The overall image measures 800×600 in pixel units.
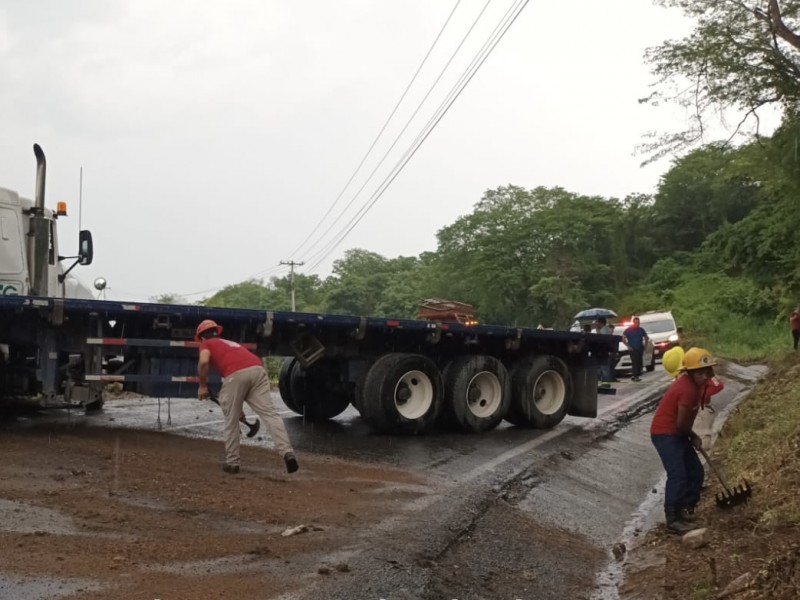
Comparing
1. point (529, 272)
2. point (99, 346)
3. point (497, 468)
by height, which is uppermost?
point (529, 272)

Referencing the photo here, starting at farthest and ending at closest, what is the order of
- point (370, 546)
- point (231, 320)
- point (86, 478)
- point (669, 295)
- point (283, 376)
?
1. point (669, 295)
2. point (283, 376)
3. point (231, 320)
4. point (86, 478)
5. point (370, 546)

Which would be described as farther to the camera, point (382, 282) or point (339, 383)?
point (382, 282)

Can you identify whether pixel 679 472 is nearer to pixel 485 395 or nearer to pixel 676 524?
pixel 676 524

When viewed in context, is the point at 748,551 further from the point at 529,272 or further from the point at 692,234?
the point at 692,234

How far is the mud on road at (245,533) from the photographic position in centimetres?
462

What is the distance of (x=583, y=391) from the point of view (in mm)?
13648

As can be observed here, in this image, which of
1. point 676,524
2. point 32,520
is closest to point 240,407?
point 32,520

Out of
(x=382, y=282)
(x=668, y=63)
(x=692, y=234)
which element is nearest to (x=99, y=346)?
(x=668, y=63)

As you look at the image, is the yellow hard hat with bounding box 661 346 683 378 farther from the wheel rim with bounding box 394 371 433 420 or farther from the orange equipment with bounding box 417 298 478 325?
the orange equipment with bounding box 417 298 478 325

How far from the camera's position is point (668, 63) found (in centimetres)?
1872

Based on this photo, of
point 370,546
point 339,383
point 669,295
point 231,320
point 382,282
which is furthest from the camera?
point 382,282

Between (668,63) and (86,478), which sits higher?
(668,63)

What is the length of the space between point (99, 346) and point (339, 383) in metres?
3.82

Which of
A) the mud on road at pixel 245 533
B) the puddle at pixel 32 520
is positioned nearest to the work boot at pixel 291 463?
the mud on road at pixel 245 533
